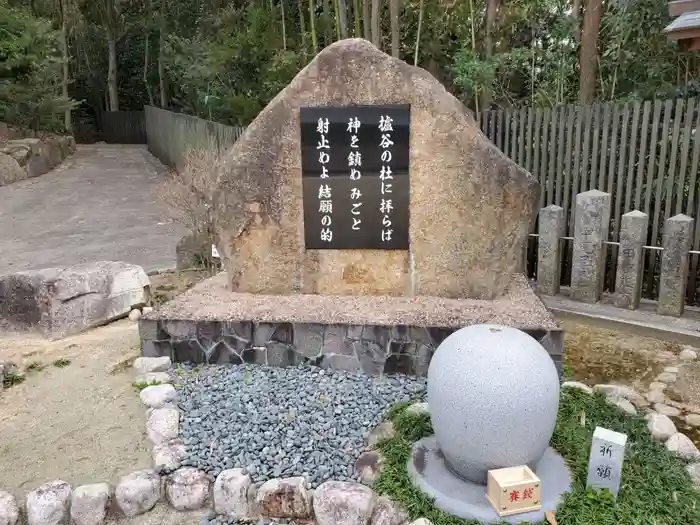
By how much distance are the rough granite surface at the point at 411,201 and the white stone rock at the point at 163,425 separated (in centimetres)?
193

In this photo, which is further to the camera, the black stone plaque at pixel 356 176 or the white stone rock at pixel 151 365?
the black stone plaque at pixel 356 176

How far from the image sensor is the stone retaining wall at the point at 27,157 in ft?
53.4

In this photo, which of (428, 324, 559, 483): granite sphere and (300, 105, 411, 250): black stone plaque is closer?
(428, 324, 559, 483): granite sphere

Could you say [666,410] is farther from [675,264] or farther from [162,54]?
[162,54]

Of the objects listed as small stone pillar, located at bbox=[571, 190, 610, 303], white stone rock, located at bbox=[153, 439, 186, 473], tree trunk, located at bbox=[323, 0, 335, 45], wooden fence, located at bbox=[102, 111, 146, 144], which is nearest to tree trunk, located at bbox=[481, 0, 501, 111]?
tree trunk, located at bbox=[323, 0, 335, 45]

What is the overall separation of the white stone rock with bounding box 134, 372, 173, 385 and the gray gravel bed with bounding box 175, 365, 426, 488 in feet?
0.37

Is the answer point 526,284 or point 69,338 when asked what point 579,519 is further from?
point 69,338

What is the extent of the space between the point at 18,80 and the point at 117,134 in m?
10.6

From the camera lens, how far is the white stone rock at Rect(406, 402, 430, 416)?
4.09 m

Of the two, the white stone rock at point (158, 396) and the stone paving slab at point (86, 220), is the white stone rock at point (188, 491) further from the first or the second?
the stone paving slab at point (86, 220)

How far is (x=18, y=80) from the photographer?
55.2 feet

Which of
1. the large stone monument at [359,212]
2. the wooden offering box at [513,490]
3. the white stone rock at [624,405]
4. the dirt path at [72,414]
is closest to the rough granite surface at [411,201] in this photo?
the large stone monument at [359,212]

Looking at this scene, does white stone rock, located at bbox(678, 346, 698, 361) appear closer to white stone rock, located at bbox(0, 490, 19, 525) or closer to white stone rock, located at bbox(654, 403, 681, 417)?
white stone rock, located at bbox(654, 403, 681, 417)

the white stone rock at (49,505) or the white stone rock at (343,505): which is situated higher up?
the white stone rock at (343,505)
